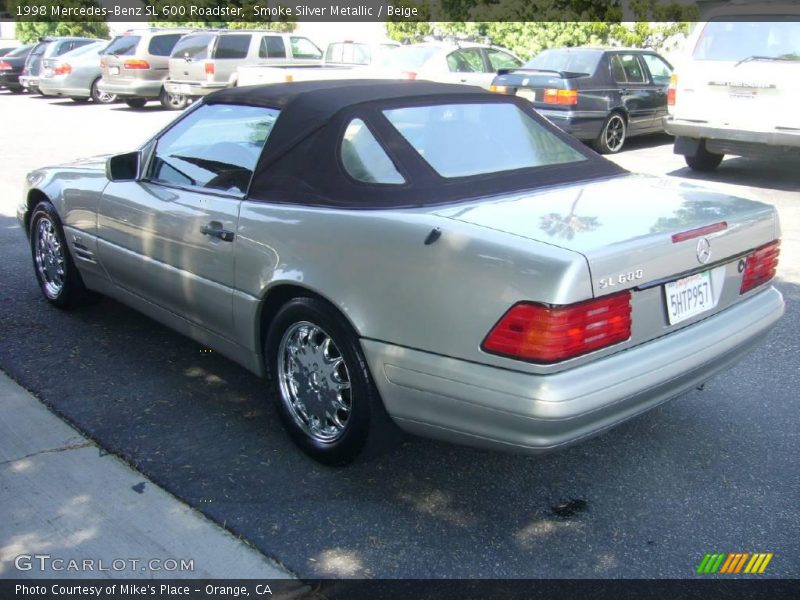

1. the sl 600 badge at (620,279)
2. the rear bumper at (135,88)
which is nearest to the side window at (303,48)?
the rear bumper at (135,88)

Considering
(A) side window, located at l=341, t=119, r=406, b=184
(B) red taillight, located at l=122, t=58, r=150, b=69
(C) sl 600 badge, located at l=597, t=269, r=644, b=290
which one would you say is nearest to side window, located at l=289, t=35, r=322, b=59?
(B) red taillight, located at l=122, t=58, r=150, b=69

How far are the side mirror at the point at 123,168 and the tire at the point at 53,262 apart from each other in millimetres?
898

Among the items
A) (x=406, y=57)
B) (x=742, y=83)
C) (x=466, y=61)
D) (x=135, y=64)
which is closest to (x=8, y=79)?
(x=135, y=64)

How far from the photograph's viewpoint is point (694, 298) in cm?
330

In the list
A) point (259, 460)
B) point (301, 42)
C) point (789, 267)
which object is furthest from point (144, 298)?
point (301, 42)

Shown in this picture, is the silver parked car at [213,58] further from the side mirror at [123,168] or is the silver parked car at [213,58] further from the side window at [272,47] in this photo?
the side mirror at [123,168]

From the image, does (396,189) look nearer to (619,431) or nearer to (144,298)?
(619,431)

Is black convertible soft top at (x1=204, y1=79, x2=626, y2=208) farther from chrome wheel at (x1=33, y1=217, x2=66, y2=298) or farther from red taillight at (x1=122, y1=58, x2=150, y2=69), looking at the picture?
red taillight at (x1=122, y1=58, x2=150, y2=69)

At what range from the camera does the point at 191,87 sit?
1880 cm

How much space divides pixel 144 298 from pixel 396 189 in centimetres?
189

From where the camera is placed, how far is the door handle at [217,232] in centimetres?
388

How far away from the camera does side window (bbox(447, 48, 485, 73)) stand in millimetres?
14438

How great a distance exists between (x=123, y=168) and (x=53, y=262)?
1.28m

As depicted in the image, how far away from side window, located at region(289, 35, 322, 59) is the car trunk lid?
17367mm
